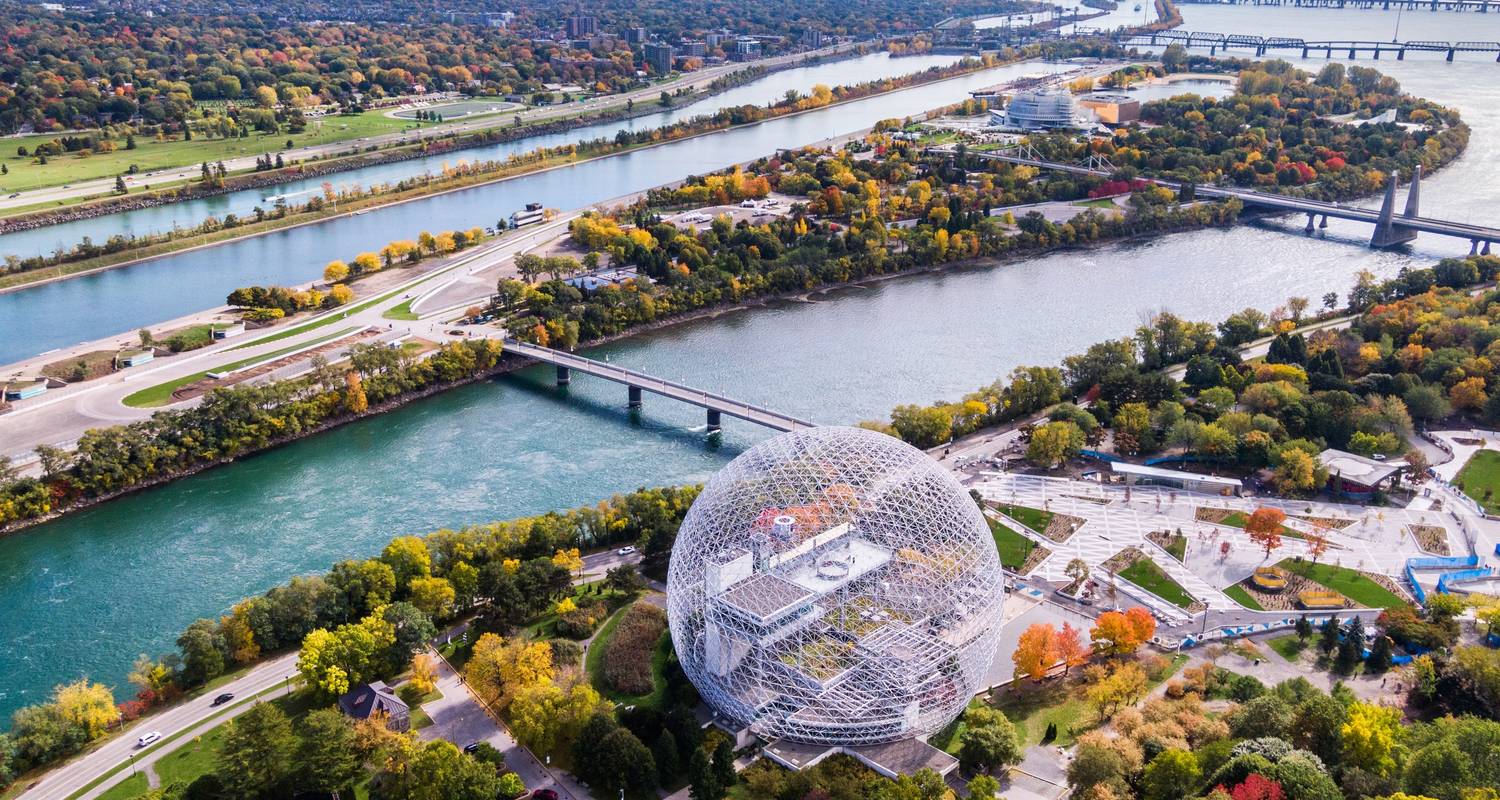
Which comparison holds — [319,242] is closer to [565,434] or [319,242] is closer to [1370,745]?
[565,434]

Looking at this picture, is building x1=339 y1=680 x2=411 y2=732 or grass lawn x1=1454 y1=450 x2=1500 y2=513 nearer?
building x1=339 y1=680 x2=411 y2=732

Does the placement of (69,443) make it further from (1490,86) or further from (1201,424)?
(1490,86)

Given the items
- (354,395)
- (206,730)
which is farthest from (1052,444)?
(354,395)

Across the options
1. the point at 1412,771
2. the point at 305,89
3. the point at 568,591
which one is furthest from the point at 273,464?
the point at 305,89

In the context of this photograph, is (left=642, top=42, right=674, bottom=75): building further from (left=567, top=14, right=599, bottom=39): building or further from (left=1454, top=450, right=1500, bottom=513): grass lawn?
(left=1454, top=450, right=1500, bottom=513): grass lawn

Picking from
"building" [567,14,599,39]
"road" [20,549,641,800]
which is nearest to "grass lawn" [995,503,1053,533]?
"road" [20,549,641,800]

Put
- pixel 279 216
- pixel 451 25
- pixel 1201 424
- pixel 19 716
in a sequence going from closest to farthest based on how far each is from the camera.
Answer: pixel 19 716 → pixel 1201 424 → pixel 279 216 → pixel 451 25
